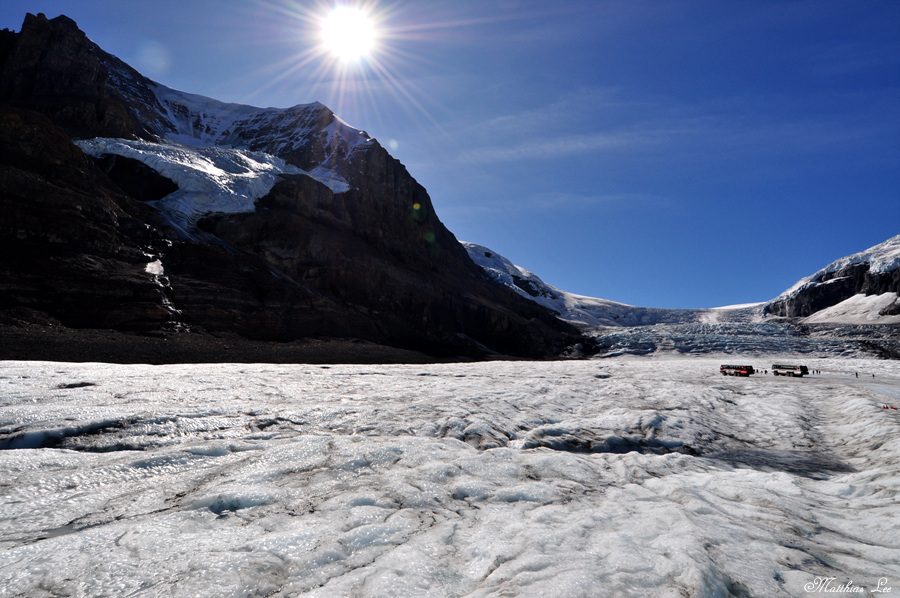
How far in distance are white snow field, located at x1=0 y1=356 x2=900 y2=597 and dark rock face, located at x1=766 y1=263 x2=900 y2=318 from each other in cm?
13911

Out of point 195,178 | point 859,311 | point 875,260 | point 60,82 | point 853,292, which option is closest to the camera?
point 195,178

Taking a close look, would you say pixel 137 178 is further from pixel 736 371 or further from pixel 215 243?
pixel 736 371

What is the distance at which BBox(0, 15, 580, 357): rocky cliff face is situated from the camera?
3072 centimetres

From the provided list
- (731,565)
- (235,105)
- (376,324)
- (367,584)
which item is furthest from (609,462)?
(235,105)

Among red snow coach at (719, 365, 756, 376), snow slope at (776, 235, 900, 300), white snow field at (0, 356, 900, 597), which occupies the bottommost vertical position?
white snow field at (0, 356, 900, 597)

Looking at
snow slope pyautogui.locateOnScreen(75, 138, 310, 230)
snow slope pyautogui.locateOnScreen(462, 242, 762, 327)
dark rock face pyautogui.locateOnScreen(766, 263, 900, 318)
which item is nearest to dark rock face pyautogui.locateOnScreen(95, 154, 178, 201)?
snow slope pyautogui.locateOnScreen(75, 138, 310, 230)

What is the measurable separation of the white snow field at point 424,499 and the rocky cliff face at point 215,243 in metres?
25.1

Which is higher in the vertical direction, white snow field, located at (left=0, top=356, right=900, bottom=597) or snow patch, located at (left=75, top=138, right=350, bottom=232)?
snow patch, located at (left=75, top=138, right=350, bottom=232)

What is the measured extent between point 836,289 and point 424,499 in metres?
158

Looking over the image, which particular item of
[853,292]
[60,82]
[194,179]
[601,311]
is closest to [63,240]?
[194,179]

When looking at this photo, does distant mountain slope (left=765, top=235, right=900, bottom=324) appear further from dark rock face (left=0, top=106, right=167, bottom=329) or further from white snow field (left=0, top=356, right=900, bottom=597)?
dark rock face (left=0, top=106, right=167, bottom=329)

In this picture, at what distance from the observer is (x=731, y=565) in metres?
3.70

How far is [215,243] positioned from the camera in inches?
1789

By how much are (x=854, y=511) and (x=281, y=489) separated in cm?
718
